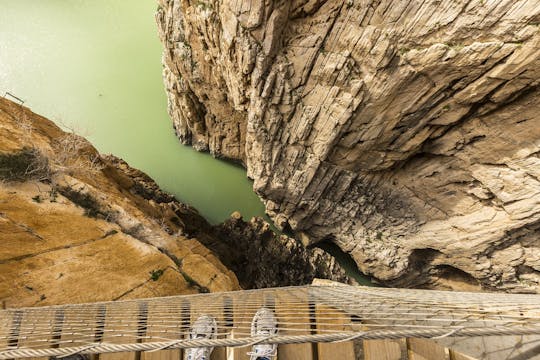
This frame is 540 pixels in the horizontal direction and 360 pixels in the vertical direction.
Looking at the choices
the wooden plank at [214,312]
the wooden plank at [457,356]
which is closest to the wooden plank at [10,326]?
the wooden plank at [214,312]

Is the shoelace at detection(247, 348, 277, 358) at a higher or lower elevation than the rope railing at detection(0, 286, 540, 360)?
lower

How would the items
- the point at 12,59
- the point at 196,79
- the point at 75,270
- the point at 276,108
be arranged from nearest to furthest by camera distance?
1. the point at 75,270
2. the point at 276,108
3. the point at 196,79
4. the point at 12,59

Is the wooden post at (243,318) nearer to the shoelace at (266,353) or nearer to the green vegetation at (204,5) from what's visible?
the shoelace at (266,353)

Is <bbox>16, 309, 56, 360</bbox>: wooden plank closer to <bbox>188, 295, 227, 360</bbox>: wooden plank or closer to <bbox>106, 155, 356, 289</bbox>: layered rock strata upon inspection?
<bbox>188, 295, 227, 360</bbox>: wooden plank

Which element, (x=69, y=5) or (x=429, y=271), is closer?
(x=429, y=271)

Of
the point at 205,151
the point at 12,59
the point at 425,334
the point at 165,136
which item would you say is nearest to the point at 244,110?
the point at 205,151

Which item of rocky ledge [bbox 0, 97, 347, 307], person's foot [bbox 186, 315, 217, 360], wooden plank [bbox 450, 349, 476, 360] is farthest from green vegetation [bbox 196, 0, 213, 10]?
wooden plank [bbox 450, 349, 476, 360]

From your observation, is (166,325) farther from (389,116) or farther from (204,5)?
(204,5)

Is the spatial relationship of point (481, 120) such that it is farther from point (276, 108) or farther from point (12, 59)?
point (12, 59)
